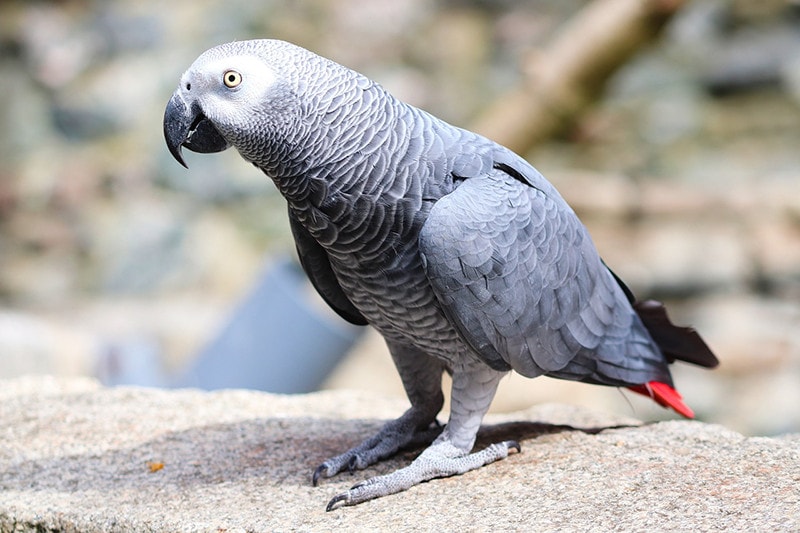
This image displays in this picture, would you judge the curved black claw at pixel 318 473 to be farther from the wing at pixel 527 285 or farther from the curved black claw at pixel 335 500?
the wing at pixel 527 285

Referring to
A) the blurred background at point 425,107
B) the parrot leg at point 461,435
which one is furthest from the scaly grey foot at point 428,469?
the blurred background at point 425,107

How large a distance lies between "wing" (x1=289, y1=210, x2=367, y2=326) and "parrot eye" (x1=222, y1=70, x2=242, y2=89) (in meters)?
0.40

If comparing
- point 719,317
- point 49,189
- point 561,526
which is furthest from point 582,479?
point 49,189

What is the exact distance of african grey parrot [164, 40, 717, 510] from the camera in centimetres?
Answer: 190

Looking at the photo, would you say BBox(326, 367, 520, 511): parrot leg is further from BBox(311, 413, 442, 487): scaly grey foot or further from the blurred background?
the blurred background

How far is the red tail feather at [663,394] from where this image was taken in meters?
2.36

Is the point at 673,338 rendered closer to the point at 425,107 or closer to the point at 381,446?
the point at 381,446

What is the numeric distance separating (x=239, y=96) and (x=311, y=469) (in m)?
1.02

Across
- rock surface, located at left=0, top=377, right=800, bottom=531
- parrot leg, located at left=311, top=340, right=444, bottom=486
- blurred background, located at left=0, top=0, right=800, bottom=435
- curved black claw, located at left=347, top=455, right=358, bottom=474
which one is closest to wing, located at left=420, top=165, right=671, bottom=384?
rock surface, located at left=0, top=377, right=800, bottom=531

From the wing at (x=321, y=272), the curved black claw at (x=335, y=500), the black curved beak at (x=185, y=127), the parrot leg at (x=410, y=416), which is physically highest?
the black curved beak at (x=185, y=127)

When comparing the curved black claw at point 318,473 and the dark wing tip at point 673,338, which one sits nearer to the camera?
the curved black claw at point 318,473

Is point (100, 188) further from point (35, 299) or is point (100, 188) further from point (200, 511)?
point (200, 511)

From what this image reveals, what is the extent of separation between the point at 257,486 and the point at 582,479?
81 cm

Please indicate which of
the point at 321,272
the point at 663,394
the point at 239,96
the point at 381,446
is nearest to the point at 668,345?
the point at 663,394
